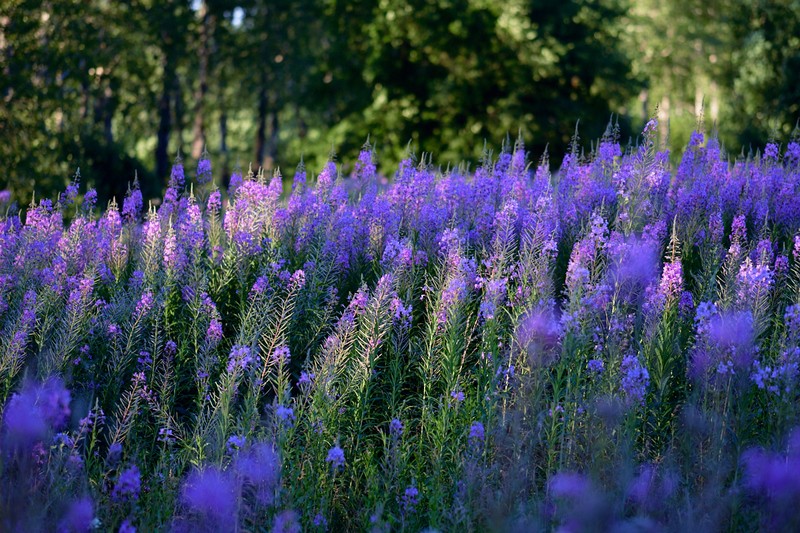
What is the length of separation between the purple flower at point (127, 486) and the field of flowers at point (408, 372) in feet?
0.06

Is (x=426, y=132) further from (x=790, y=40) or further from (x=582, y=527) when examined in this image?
(x=582, y=527)

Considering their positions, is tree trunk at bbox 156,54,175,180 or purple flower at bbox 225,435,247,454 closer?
purple flower at bbox 225,435,247,454

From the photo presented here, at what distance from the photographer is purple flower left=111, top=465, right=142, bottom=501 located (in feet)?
11.5

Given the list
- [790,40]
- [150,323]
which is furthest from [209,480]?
[790,40]

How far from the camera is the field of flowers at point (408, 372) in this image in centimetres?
353

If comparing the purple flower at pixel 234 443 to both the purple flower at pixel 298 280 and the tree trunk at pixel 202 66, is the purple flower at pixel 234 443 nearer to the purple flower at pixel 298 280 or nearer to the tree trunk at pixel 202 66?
the purple flower at pixel 298 280

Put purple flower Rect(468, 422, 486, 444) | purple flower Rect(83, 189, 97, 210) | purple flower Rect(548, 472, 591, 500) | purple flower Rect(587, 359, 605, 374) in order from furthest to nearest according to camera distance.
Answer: purple flower Rect(83, 189, 97, 210), purple flower Rect(587, 359, 605, 374), purple flower Rect(468, 422, 486, 444), purple flower Rect(548, 472, 591, 500)

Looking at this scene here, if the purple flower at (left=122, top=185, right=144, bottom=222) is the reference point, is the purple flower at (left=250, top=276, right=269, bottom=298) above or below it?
above

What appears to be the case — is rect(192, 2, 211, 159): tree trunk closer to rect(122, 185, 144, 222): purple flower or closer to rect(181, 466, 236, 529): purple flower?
rect(122, 185, 144, 222): purple flower

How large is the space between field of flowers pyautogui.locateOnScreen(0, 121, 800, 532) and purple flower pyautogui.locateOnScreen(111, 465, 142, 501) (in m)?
0.02

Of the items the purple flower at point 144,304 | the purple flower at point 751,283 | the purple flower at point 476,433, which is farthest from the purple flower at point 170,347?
the purple flower at point 751,283

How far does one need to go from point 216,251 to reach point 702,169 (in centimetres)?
369

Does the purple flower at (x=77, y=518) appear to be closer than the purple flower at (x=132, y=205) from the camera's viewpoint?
Yes

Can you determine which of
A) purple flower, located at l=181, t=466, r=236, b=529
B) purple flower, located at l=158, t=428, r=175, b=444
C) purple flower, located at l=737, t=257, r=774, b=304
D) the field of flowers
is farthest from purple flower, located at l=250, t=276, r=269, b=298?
purple flower, located at l=737, t=257, r=774, b=304
